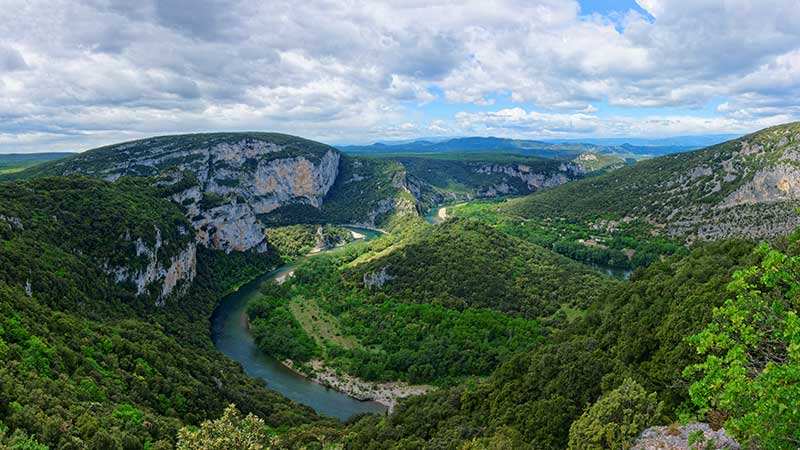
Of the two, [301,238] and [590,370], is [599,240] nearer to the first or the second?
[301,238]

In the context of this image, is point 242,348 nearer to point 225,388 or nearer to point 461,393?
point 225,388

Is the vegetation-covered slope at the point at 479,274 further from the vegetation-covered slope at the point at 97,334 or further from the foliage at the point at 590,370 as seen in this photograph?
the foliage at the point at 590,370

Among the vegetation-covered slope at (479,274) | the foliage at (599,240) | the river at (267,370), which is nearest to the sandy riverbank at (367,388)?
the river at (267,370)

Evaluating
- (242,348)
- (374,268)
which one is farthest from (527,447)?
(374,268)

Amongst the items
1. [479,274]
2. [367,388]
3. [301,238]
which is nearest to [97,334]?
[367,388]

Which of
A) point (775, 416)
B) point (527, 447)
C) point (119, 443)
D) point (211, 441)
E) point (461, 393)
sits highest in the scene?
point (775, 416)

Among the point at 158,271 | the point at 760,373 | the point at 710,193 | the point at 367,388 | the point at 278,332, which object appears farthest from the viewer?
the point at 710,193

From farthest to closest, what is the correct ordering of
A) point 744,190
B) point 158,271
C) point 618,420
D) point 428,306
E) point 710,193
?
point 710,193, point 744,190, point 158,271, point 428,306, point 618,420

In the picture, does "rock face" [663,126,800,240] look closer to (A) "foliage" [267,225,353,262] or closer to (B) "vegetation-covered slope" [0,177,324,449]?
(A) "foliage" [267,225,353,262]
